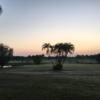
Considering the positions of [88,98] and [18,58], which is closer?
[88,98]

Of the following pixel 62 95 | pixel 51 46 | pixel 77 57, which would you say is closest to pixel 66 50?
pixel 51 46

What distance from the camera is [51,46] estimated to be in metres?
75.6

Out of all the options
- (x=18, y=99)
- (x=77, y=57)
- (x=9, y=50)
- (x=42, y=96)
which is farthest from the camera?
(x=77, y=57)

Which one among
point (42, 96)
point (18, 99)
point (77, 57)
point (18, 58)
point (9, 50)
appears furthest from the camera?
point (77, 57)

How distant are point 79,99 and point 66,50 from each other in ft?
208

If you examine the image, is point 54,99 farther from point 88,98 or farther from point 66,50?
point 66,50

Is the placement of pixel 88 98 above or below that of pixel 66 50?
below

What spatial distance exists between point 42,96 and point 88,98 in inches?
97.0

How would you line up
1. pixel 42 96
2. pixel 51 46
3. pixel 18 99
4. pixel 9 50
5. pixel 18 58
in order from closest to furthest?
pixel 18 99 < pixel 42 96 < pixel 51 46 < pixel 9 50 < pixel 18 58

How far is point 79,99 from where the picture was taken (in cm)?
1484

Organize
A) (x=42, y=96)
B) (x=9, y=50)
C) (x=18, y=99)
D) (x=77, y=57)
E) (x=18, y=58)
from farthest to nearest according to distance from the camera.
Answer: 1. (x=77, y=57)
2. (x=18, y=58)
3. (x=9, y=50)
4. (x=42, y=96)
5. (x=18, y=99)

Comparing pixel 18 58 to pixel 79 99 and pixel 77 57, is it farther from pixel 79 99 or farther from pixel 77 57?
pixel 79 99

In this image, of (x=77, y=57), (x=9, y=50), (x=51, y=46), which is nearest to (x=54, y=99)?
(x=51, y=46)

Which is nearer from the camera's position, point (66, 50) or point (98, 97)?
point (98, 97)
